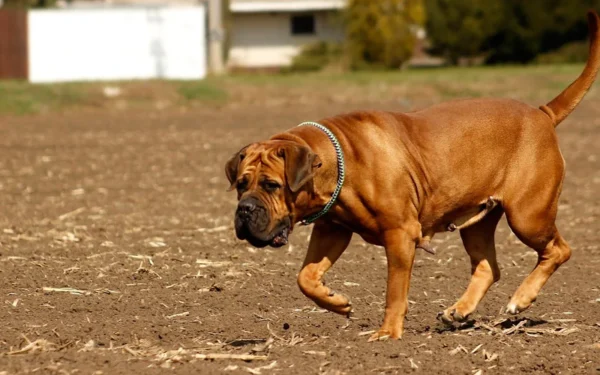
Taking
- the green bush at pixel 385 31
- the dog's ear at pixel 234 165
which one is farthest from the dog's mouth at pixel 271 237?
the green bush at pixel 385 31

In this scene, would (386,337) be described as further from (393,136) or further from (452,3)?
(452,3)

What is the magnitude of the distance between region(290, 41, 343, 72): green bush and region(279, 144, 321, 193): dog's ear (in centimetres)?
4046

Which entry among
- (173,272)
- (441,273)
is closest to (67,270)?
(173,272)

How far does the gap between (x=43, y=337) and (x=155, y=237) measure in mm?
4184

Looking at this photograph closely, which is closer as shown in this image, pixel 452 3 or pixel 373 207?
pixel 373 207

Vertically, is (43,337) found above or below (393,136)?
below

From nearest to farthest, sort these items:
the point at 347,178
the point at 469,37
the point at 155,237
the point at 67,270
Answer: the point at 347,178 < the point at 67,270 < the point at 155,237 < the point at 469,37

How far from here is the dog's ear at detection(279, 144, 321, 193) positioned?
270 inches

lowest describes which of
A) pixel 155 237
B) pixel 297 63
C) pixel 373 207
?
pixel 297 63

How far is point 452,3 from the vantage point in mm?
44500

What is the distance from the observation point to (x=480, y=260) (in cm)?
865

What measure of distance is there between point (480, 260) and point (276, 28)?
49.1 metres

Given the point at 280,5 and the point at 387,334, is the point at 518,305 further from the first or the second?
the point at 280,5

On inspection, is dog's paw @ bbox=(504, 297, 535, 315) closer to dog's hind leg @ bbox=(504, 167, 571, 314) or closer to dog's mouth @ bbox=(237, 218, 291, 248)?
dog's hind leg @ bbox=(504, 167, 571, 314)
